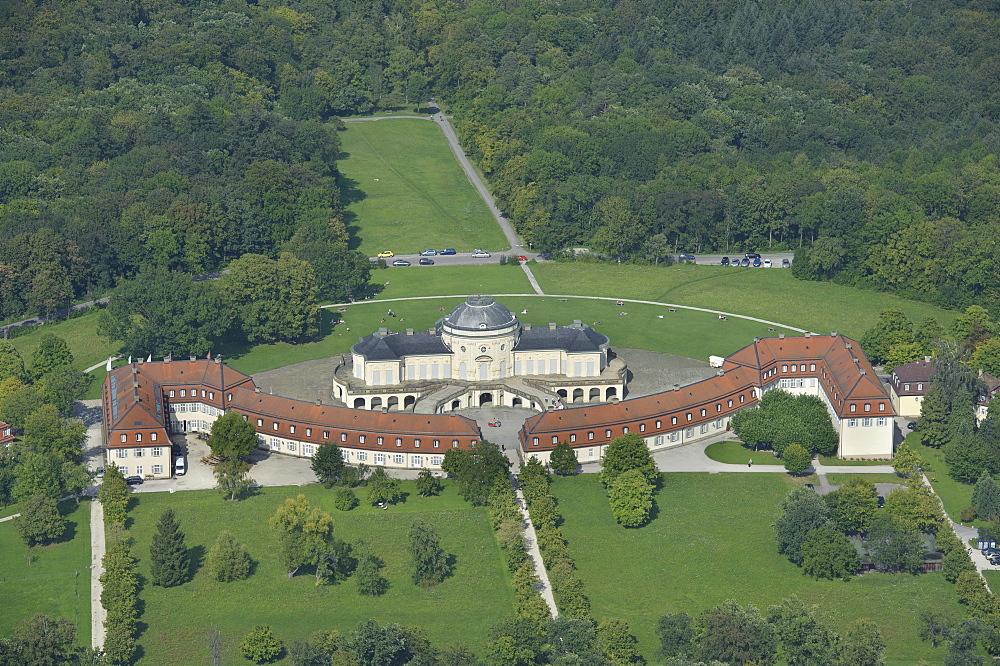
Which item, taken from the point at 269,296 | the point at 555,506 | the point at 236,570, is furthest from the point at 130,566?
the point at 269,296

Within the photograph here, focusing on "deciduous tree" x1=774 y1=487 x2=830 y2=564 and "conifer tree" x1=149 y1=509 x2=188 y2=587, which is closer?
"conifer tree" x1=149 y1=509 x2=188 y2=587

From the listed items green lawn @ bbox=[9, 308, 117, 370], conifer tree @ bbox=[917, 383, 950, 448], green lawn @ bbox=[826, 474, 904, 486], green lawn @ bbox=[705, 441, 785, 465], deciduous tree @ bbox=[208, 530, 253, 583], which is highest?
deciduous tree @ bbox=[208, 530, 253, 583]

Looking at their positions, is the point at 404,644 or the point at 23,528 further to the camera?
the point at 23,528

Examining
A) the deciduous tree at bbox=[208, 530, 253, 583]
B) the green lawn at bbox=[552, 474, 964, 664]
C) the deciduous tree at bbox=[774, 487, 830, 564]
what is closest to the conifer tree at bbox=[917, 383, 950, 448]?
the green lawn at bbox=[552, 474, 964, 664]

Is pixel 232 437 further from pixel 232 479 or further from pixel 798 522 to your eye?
pixel 798 522

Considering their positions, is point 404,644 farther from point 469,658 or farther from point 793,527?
point 793,527

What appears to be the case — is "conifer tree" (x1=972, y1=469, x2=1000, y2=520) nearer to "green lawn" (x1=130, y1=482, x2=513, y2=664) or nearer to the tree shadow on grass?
"green lawn" (x1=130, y1=482, x2=513, y2=664)
